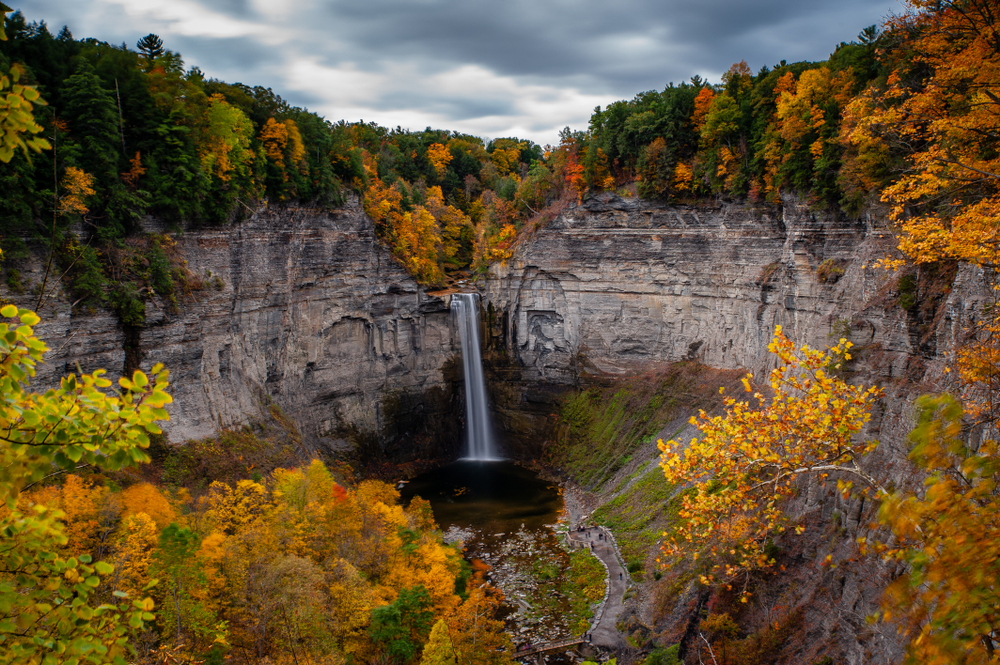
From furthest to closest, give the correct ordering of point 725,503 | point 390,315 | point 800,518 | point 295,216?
point 390,315
point 295,216
point 800,518
point 725,503

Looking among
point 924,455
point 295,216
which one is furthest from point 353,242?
point 924,455

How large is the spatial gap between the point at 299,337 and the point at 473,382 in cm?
1684

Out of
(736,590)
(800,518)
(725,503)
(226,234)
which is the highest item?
(226,234)

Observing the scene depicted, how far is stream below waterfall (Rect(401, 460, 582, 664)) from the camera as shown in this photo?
2869 cm

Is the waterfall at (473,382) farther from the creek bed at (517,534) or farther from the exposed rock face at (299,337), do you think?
the creek bed at (517,534)

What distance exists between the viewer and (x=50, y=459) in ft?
14.6

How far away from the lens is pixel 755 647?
18.3 meters

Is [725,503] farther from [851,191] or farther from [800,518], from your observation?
[851,191]

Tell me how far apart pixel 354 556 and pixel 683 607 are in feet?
43.9

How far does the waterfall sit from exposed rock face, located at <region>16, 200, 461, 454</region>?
1258 mm

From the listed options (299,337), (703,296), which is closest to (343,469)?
(299,337)

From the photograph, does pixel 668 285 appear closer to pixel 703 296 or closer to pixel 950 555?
pixel 703 296

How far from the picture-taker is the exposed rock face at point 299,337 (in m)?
32.5

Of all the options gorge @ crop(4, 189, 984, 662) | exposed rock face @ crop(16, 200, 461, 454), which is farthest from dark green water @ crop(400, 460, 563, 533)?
exposed rock face @ crop(16, 200, 461, 454)
